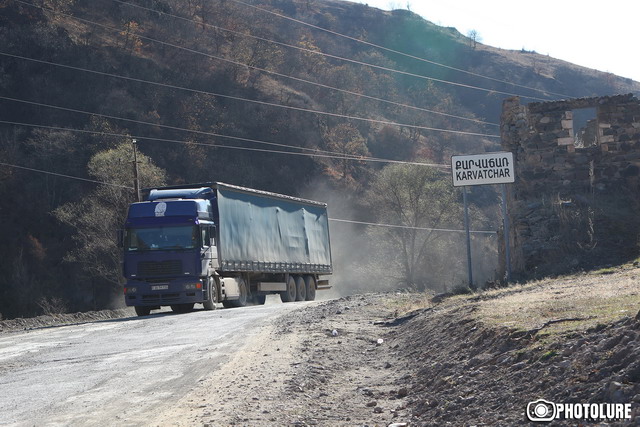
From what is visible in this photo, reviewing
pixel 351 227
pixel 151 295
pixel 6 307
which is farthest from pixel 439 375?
pixel 351 227

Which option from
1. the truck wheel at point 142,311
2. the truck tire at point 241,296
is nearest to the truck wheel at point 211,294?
the truck wheel at point 142,311

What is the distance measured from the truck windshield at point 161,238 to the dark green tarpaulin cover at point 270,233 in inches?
75.2

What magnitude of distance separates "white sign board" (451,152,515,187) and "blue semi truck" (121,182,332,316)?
9.10 meters

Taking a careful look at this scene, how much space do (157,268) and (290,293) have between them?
942cm

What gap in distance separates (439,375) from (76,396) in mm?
4119

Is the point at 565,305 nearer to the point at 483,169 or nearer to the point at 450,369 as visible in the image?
the point at 450,369

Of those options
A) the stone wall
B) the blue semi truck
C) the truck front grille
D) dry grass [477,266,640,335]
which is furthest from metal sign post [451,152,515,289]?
the truck front grille

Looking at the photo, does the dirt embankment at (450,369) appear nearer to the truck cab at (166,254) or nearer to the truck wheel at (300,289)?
the truck cab at (166,254)

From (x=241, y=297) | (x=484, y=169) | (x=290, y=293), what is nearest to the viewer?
(x=484, y=169)

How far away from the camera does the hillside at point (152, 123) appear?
54.2 meters

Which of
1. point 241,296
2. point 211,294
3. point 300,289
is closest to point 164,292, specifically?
point 211,294

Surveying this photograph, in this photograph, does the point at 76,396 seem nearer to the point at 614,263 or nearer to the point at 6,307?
the point at 614,263

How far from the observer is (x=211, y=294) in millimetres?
26438

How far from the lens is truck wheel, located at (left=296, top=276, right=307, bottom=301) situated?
115 feet
